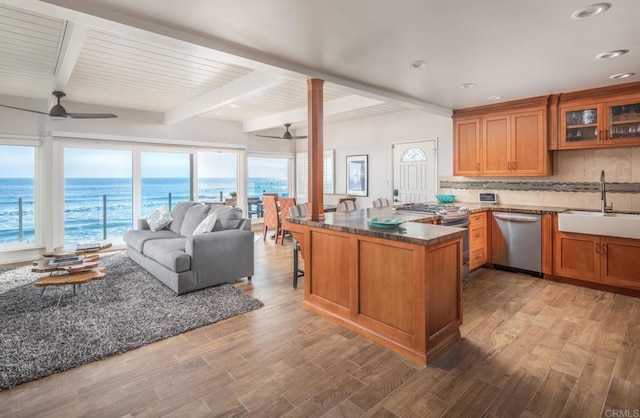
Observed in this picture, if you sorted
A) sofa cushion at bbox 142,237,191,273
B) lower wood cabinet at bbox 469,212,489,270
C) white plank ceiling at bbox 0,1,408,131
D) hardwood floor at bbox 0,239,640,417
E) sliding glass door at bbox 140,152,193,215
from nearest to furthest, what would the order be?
hardwood floor at bbox 0,239,640,417 < white plank ceiling at bbox 0,1,408,131 < sofa cushion at bbox 142,237,191,273 < lower wood cabinet at bbox 469,212,489,270 < sliding glass door at bbox 140,152,193,215

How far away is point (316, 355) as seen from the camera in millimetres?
2535

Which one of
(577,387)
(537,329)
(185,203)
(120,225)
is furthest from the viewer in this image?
(120,225)

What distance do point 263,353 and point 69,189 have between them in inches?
219

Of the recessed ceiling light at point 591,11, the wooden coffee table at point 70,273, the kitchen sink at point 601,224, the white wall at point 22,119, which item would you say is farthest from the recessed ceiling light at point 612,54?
the white wall at point 22,119

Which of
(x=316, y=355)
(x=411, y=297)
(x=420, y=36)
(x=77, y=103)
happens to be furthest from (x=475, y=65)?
(x=77, y=103)

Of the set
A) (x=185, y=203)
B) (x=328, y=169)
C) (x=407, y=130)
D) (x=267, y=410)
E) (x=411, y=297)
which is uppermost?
(x=407, y=130)

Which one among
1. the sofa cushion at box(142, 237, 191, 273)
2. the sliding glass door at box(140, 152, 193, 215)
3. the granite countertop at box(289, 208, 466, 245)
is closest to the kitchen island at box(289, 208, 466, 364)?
the granite countertop at box(289, 208, 466, 245)

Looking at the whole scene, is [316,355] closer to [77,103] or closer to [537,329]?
[537,329]

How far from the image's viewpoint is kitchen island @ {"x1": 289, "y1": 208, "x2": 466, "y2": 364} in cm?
244

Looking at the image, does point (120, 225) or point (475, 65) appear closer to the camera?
point (475, 65)

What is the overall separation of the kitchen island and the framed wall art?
13.5ft

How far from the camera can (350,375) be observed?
→ 228 centimetres

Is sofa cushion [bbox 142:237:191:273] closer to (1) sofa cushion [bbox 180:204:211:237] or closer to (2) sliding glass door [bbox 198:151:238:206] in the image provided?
(1) sofa cushion [bbox 180:204:211:237]

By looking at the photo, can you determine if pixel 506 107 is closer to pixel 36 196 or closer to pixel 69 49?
pixel 69 49
